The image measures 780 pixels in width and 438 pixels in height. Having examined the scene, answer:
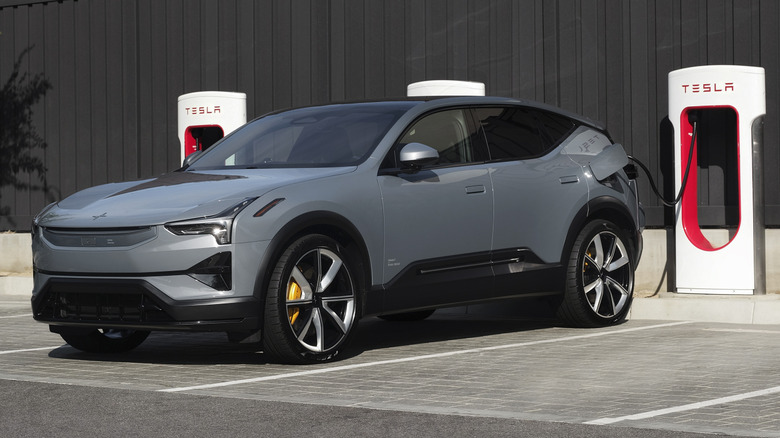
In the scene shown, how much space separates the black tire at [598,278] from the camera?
9.08 meters

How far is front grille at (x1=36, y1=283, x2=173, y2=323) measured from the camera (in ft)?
23.1

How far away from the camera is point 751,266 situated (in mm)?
10516

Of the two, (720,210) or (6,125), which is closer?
(720,210)

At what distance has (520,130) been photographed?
30.0 ft

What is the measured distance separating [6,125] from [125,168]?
2.16 metres

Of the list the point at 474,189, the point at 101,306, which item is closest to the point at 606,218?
the point at 474,189

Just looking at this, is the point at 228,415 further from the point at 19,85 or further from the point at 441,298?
the point at 19,85

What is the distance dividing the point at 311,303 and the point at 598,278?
283 centimetres

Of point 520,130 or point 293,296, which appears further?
point 520,130

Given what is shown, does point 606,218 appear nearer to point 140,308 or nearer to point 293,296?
point 293,296

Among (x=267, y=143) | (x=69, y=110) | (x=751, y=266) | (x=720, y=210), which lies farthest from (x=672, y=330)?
(x=69, y=110)

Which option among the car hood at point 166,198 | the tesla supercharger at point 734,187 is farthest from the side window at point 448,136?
the tesla supercharger at point 734,187

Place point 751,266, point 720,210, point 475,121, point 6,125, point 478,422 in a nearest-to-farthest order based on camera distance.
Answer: point 478,422 < point 475,121 < point 751,266 < point 720,210 < point 6,125

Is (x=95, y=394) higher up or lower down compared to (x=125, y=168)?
lower down
